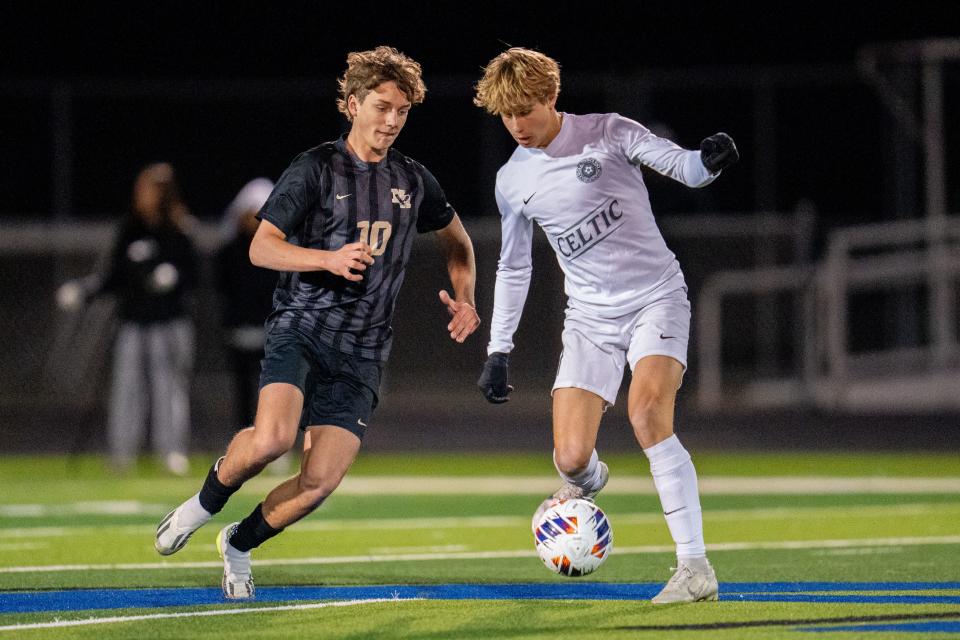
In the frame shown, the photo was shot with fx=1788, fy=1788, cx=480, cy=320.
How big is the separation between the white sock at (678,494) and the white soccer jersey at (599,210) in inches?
28.5

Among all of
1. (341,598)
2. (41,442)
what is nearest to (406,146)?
(41,442)

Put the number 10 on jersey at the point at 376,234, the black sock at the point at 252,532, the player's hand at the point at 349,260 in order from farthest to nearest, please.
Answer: the number 10 on jersey at the point at 376,234 < the black sock at the point at 252,532 < the player's hand at the point at 349,260

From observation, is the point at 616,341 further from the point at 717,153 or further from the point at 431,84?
the point at 431,84

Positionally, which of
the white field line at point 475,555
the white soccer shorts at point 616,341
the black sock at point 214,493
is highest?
the white soccer shorts at point 616,341

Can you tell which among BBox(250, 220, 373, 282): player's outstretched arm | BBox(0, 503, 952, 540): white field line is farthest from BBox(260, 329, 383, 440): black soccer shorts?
BBox(0, 503, 952, 540): white field line

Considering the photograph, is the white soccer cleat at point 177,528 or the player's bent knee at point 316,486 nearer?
the player's bent knee at point 316,486

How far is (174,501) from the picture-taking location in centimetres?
1265

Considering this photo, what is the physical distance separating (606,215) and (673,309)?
500 mm

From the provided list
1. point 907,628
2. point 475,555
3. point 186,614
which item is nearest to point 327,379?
point 186,614

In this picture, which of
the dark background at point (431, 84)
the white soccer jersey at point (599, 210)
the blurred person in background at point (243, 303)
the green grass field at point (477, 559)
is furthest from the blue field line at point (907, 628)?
the dark background at point (431, 84)

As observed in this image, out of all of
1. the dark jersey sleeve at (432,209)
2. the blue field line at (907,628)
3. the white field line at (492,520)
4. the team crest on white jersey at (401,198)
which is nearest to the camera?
the blue field line at (907,628)

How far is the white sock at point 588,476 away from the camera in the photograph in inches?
318

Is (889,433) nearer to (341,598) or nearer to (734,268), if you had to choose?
(734,268)

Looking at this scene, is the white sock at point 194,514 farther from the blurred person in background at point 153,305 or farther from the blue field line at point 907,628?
the blurred person in background at point 153,305
